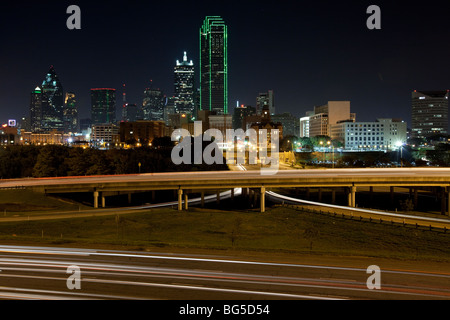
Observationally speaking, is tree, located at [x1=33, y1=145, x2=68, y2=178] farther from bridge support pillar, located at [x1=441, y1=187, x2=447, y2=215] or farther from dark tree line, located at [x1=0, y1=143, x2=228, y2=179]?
bridge support pillar, located at [x1=441, y1=187, x2=447, y2=215]

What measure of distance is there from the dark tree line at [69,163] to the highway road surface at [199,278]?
45357 mm

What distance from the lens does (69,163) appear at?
64.5 meters

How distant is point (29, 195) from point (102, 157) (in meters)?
25.6

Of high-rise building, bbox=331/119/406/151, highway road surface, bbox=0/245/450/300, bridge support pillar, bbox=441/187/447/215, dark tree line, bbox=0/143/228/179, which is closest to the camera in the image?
highway road surface, bbox=0/245/450/300

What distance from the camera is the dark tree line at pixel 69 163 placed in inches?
2498

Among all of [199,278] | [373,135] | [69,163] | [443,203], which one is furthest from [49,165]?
[373,135]

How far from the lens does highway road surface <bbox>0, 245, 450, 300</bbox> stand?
583 inches

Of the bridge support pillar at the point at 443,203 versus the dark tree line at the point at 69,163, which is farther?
the dark tree line at the point at 69,163

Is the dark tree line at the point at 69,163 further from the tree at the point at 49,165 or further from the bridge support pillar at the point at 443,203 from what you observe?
the bridge support pillar at the point at 443,203

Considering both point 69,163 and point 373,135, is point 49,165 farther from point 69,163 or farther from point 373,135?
point 373,135

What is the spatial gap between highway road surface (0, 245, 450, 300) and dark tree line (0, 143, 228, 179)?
4536cm

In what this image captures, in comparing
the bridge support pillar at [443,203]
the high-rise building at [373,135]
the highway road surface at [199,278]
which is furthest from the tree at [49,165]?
the high-rise building at [373,135]

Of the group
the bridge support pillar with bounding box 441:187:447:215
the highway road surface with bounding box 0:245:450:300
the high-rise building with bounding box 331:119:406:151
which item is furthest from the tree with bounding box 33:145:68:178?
the high-rise building with bounding box 331:119:406:151

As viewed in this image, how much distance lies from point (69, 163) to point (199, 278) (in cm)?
5518
